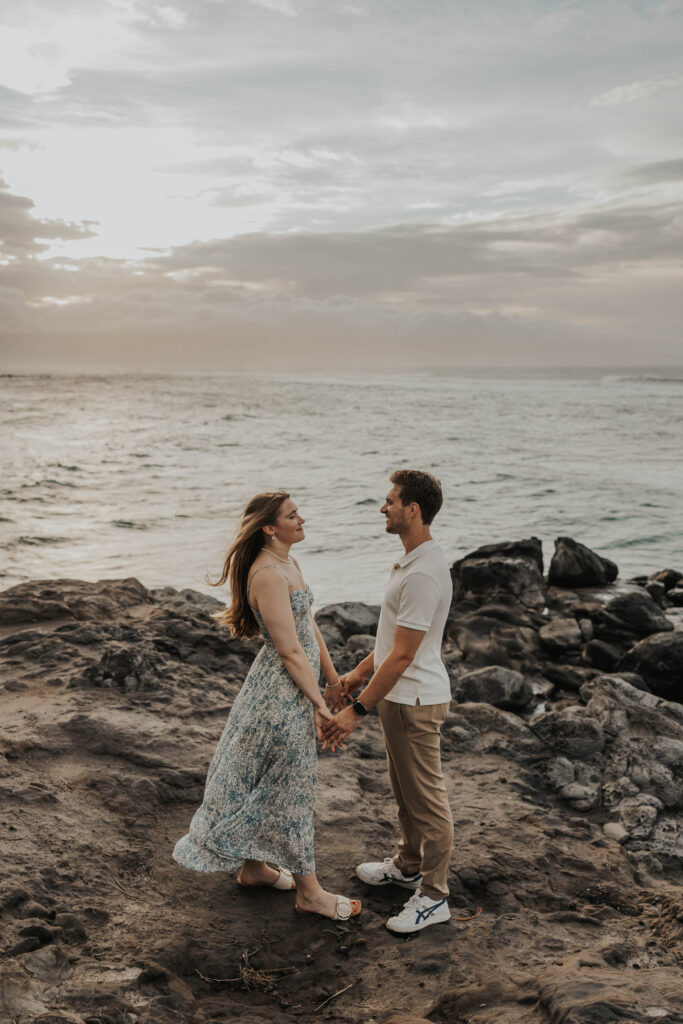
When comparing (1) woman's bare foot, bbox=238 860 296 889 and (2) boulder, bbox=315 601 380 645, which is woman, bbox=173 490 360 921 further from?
(2) boulder, bbox=315 601 380 645

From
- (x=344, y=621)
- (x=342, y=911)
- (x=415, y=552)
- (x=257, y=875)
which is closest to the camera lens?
(x=415, y=552)

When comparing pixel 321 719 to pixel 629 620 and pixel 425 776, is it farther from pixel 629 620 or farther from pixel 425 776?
pixel 629 620

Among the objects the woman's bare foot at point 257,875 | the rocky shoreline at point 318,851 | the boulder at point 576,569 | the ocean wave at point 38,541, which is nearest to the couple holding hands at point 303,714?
the woman's bare foot at point 257,875

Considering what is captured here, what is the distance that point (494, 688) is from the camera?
8.34 m

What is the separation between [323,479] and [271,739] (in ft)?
83.3

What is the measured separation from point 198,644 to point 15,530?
47.9 feet

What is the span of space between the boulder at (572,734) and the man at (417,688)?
9.61 ft

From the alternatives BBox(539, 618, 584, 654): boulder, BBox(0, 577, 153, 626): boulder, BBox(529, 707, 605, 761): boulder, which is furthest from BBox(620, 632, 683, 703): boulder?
BBox(0, 577, 153, 626): boulder

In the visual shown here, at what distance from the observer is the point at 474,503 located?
82.2ft

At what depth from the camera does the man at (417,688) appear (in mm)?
3902

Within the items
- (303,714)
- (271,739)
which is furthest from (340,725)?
(271,739)

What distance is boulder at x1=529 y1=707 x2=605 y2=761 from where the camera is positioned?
6.71m

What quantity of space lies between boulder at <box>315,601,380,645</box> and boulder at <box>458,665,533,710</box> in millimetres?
1923

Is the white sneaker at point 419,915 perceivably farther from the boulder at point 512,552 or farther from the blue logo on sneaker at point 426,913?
the boulder at point 512,552
